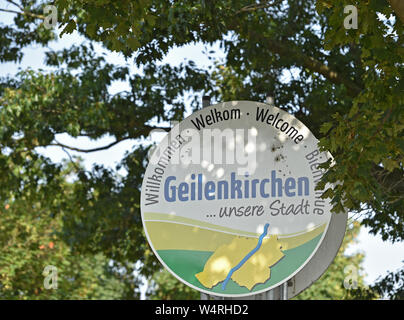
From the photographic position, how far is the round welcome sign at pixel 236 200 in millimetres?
8992

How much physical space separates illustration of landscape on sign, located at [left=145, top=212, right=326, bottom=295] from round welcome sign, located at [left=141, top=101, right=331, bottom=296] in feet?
0.04

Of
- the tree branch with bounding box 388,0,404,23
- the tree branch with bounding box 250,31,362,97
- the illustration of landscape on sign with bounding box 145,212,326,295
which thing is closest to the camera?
the tree branch with bounding box 388,0,404,23

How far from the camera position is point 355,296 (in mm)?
13695

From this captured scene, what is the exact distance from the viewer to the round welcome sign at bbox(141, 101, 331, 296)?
29.5 feet

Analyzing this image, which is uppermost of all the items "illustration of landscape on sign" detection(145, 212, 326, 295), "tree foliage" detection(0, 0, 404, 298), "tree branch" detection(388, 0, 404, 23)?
"tree foliage" detection(0, 0, 404, 298)

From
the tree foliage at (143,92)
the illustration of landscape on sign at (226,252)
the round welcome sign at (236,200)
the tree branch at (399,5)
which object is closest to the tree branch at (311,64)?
the tree foliage at (143,92)

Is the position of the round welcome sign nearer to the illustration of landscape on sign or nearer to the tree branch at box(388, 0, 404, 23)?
the illustration of landscape on sign

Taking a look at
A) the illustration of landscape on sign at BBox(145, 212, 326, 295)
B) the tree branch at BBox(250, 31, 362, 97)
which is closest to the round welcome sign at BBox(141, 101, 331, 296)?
the illustration of landscape on sign at BBox(145, 212, 326, 295)

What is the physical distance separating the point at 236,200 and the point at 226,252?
0.63 m

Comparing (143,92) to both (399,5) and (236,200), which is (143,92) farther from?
(399,5)

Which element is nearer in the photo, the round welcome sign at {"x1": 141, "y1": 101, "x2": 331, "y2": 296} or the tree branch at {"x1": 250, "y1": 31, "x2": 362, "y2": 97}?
the round welcome sign at {"x1": 141, "y1": 101, "x2": 331, "y2": 296}

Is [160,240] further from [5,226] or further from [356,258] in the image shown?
[356,258]

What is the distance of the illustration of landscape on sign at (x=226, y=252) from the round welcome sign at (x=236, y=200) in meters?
0.01

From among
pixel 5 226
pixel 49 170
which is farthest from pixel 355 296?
pixel 5 226
